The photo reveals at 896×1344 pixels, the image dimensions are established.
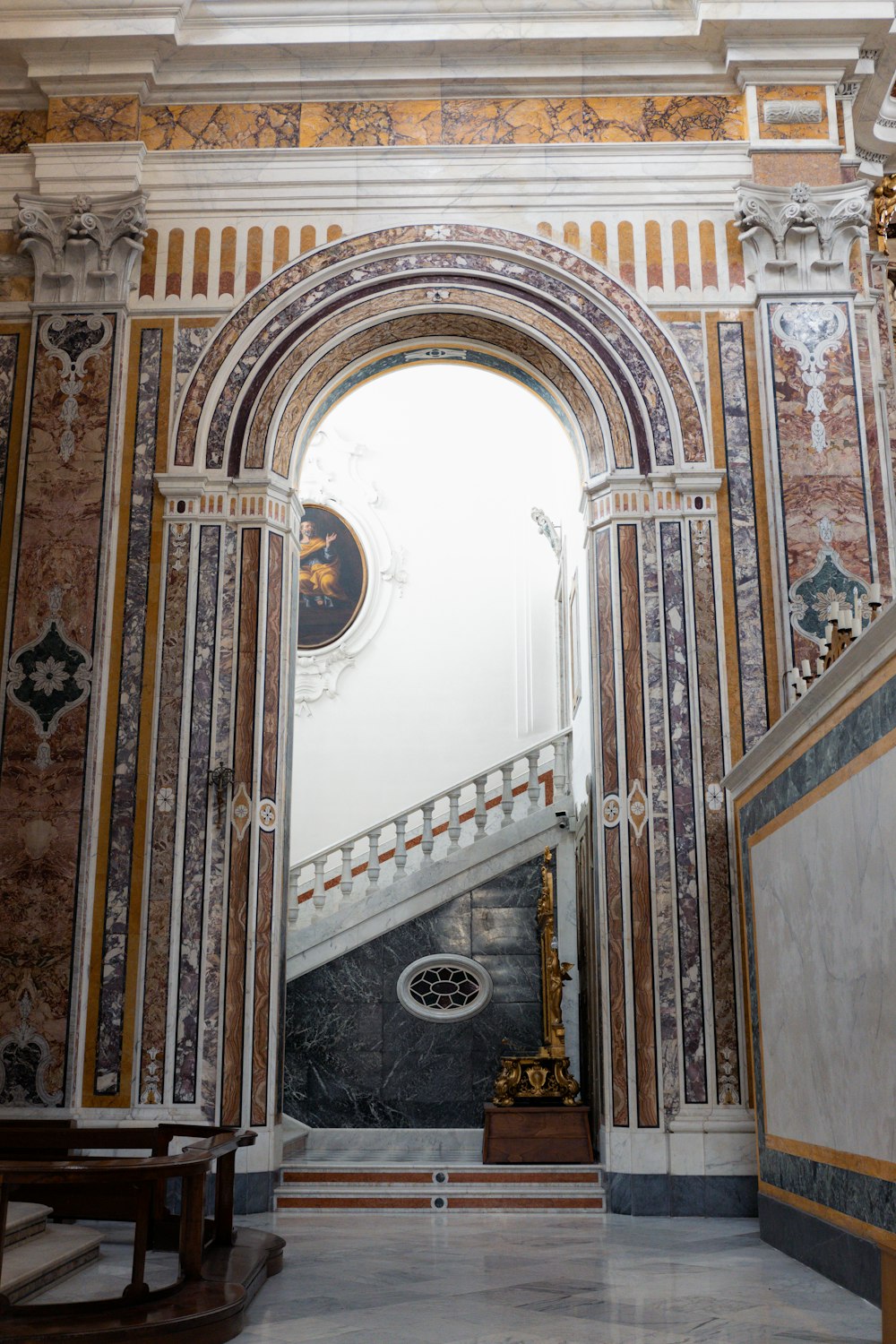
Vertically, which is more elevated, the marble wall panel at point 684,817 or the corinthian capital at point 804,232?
the corinthian capital at point 804,232

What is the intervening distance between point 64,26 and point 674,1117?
8.83m

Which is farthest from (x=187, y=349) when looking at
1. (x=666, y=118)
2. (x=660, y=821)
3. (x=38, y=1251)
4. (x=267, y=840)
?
(x=38, y=1251)

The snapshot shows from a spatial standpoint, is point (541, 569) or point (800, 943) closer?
point (800, 943)

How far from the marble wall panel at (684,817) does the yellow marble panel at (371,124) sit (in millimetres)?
3640

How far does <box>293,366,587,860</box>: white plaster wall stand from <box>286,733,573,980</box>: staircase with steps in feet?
5.46

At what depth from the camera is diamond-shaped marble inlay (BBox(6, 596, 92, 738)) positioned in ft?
30.2

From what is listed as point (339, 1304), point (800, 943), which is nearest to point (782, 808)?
point (800, 943)

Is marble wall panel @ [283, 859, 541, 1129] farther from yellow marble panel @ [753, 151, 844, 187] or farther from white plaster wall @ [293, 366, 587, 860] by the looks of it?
yellow marble panel @ [753, 151, 844, 187]

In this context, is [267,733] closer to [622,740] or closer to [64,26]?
[622,740]

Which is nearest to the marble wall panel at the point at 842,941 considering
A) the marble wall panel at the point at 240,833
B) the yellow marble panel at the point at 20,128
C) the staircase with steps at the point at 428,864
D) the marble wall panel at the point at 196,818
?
the marble wall panel at the point at 240,833

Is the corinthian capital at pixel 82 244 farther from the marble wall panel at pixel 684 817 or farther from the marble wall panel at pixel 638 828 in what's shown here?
the marble wall panel at pixel 684 817

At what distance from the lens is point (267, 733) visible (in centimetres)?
935

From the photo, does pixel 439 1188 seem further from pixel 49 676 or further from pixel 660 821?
pixel 49 676

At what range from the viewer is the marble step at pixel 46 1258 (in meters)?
5.25
